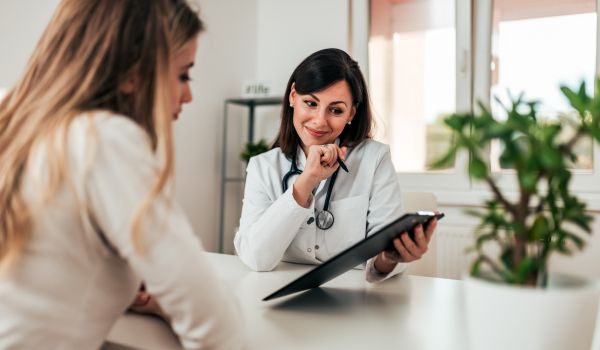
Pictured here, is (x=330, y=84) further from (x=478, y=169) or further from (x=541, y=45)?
(x=541, y=45)

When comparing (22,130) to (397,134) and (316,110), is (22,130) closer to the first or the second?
(316,110)

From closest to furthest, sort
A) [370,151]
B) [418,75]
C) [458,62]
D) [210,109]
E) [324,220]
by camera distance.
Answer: [324,220]
[370,151]
[458,62]
[418,75]
[210,109]

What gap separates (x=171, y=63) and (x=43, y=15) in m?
2.06

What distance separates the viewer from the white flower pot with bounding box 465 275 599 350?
0.51 metres

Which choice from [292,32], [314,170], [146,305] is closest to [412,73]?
[292,32]

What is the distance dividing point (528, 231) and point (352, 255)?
40 cm

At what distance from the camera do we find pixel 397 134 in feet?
10.7

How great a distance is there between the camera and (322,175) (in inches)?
56.7

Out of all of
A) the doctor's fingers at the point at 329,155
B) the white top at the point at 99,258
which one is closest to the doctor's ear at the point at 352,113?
the doctor's fingers at the point at 329,155

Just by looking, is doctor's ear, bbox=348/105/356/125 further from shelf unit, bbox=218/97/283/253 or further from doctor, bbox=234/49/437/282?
shelf unit, bbox=218/97/283/253

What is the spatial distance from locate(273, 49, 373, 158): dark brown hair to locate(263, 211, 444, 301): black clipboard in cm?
71

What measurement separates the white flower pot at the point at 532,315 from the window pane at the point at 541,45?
2385 millimetres

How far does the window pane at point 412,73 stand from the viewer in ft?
10.2

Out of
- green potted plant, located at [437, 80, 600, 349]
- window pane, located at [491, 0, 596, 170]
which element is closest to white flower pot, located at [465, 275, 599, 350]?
green potted plant, located at [437, 80, 600, 349]
